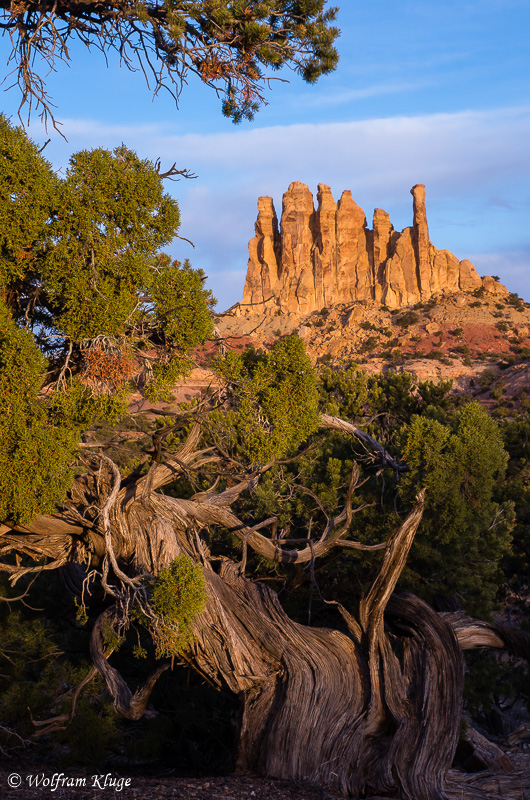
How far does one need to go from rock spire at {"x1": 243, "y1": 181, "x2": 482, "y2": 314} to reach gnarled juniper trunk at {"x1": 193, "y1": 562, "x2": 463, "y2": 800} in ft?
277

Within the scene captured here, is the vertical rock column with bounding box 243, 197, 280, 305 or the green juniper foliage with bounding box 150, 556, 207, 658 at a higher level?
the vertical rock column with bounding box 243, 197, 280, 305

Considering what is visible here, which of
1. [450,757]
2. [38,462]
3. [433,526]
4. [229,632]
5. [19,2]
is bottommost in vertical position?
[450,757]

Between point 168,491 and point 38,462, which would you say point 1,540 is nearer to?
point 38,462

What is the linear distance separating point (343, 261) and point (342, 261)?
28 cm

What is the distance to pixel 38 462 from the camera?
4.97m

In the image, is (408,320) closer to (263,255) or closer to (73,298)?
(263,255)

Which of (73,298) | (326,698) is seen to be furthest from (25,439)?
(326,698)

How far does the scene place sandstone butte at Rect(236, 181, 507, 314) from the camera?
9031 centimetres

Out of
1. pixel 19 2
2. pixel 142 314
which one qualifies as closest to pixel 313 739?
pixel 142 314

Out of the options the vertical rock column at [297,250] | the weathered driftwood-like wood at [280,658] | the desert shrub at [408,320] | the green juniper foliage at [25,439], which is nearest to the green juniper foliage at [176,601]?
the weathered driftwood-like wood at [280,658]

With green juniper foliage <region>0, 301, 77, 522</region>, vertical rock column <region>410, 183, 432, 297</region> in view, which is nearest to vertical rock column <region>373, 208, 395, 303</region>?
vertical rock column <region>410, 183, 432, 297</region>

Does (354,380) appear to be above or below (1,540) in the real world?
above

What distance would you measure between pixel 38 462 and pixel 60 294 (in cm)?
138

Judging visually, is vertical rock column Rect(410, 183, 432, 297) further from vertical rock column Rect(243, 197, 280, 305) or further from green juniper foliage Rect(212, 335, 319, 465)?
green juniper foliage Rect(212, 335, 319, 465)
